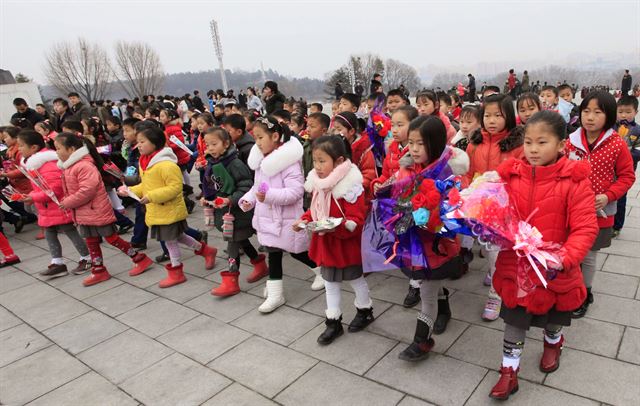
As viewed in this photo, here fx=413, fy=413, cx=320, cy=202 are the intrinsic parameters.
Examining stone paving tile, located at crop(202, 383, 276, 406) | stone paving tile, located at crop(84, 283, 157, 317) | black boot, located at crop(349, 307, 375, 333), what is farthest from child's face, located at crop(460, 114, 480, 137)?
stone paving tile, located at crop(84, 283, 157, 317)

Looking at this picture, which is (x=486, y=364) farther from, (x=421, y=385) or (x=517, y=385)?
(x=421, y=385)

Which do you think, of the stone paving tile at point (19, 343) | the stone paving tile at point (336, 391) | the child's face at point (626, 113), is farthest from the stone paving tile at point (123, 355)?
the child's face at point (626, 113)

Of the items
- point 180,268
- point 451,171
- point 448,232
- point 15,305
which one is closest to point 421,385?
point 448,232

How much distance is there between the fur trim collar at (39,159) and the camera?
488 cm

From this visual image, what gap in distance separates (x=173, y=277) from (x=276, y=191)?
1.98 meters

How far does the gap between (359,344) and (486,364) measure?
0.92 metres

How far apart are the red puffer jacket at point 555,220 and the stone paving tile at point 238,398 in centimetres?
166

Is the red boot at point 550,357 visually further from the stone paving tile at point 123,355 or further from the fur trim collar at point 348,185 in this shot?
the stone paving tile at point 123,355

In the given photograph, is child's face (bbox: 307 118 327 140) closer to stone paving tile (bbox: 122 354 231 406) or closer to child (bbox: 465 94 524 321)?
child (bbox: 465 94 524 321)

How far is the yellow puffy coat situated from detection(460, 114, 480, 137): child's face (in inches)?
114

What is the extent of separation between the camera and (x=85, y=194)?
462cm

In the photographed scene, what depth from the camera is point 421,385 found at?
267 centimetres

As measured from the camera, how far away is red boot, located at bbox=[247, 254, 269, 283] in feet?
15.1

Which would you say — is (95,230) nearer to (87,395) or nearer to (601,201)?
(87,395)
